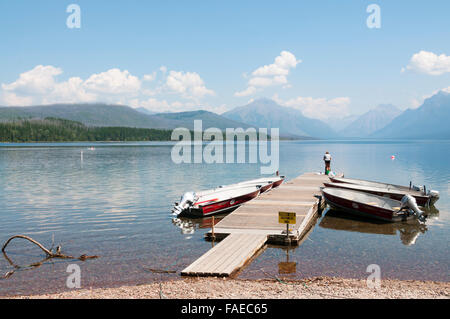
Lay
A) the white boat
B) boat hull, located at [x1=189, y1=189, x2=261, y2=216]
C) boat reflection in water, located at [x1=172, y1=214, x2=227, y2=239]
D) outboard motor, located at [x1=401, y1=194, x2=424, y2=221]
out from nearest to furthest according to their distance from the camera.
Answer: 1. boat reflection in water, located at [x1=172, y1=214, x2=227, y2=239]
2. outboard motor, located at [x1=401, y1=194, x2=424, y2=221]
3. the white boat
4. boat hull, located at [x1=189, y1=189, x2=261, y2=216]

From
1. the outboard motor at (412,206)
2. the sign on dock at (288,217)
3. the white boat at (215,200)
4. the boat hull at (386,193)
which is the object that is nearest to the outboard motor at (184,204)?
the white boat at (215,200)

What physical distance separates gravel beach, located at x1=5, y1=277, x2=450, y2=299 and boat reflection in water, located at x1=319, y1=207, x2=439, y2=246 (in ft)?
23.8

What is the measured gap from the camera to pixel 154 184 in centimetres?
3847

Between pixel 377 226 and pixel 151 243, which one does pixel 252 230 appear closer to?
pixel 151 243

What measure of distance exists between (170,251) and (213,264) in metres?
3.82

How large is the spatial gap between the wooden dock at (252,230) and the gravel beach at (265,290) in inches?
42.4

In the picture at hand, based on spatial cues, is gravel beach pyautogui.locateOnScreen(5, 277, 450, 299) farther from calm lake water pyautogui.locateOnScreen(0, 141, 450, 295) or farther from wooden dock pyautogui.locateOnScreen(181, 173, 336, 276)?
calm lake water pyautogui.locateOnScreen(0, 141, 450, 295)

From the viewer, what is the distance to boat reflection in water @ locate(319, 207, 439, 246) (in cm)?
1944

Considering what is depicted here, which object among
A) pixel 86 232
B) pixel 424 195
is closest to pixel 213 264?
pixel 86 232

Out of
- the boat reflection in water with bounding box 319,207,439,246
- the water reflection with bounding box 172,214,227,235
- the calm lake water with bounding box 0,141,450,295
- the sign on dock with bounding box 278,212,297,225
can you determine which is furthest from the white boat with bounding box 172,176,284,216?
the sign on dock with bounding box 278,212,297,225

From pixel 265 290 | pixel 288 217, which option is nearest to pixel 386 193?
pixel 288 217

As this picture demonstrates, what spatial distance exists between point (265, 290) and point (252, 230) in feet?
23.1

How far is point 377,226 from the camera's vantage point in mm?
21016
